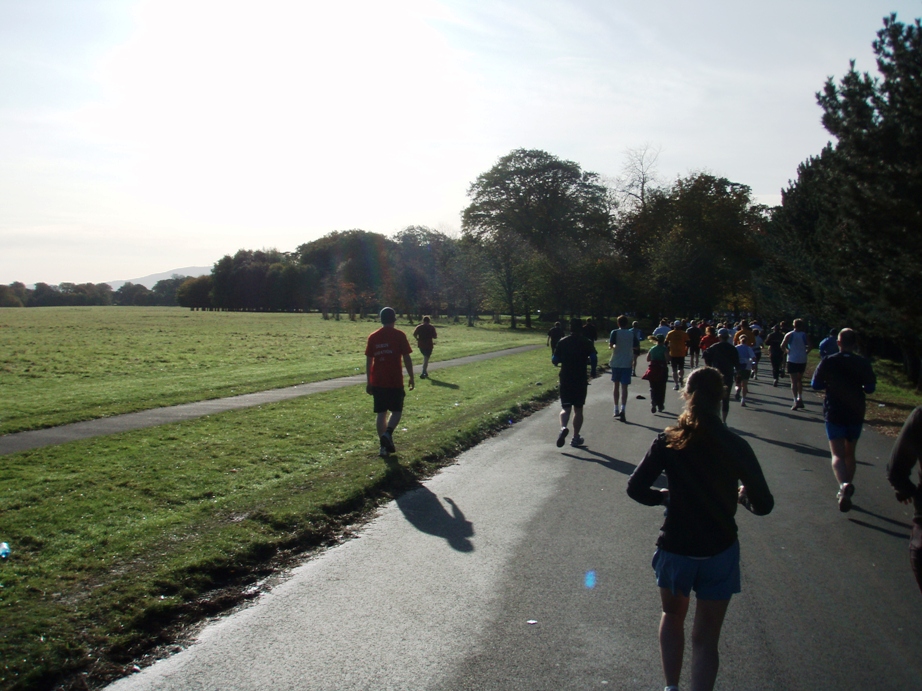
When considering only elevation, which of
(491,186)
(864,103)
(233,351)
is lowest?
(233,351)

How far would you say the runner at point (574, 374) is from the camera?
37.0 feet

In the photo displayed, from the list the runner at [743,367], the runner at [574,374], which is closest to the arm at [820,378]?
the runner at [574,374]

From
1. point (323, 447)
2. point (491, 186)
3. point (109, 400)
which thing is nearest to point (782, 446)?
point (323, 447)

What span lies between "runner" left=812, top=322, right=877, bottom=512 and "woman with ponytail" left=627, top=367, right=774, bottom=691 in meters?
4.87

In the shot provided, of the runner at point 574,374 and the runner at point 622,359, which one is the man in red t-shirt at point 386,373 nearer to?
the runner at point 574,374

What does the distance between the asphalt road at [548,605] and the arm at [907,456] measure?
0.94 metres

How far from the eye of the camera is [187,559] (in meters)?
5.61

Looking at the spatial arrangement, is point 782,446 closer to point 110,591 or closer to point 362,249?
point 110,591

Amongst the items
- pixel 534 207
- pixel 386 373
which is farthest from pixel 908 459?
pixel 534 207

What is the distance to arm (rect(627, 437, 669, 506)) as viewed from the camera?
12.1 ft

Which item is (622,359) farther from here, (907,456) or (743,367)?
(907,456)

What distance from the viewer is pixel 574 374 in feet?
37.0

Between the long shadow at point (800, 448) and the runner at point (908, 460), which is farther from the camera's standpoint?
the long shadow at point (800, 448)

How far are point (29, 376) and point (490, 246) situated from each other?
156 feet
